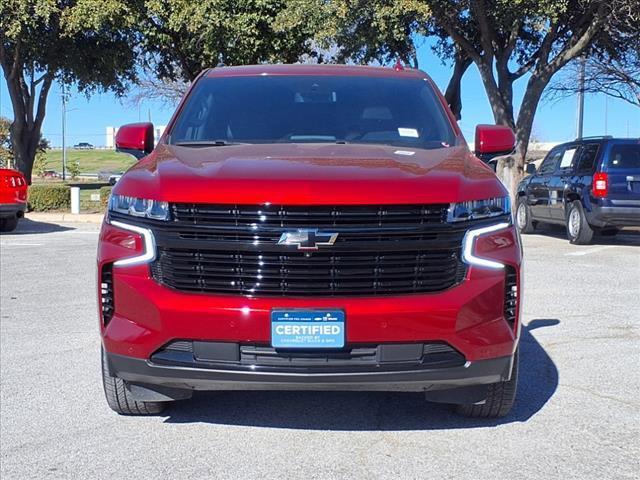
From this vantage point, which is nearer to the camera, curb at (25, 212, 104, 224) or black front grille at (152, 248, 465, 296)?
black front grille at (152, 248, 465, 296)

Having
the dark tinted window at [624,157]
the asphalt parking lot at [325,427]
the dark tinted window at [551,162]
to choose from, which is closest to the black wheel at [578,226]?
the dark tinted window at [624,157]

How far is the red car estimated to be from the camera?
14.2m

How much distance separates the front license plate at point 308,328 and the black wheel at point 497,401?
1.03m

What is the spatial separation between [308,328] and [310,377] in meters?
0.23

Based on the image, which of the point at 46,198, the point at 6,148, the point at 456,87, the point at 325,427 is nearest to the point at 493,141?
the point at 325,427

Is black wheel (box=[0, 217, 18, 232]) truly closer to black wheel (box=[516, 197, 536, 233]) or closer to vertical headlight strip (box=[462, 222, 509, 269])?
black wheel (box=[516, 197, 536, 233])

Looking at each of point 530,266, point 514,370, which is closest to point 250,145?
point 514,370

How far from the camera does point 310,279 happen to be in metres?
3.48

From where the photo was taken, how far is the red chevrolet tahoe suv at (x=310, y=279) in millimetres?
3436

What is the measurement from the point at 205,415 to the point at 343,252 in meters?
1.49

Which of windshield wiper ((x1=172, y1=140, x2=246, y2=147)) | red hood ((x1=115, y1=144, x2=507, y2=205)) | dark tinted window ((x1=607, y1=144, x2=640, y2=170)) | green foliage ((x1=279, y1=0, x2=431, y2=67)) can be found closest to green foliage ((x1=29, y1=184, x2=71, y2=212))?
green foliage ((x1=279, y1=0, x2=431, y2=67))

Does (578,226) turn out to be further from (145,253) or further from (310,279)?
(145,253)

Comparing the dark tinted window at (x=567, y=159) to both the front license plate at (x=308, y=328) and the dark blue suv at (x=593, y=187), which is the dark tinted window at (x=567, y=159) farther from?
the front license plate at (x=308, y=328)

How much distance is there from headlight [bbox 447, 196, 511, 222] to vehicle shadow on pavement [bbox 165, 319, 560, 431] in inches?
48.8
